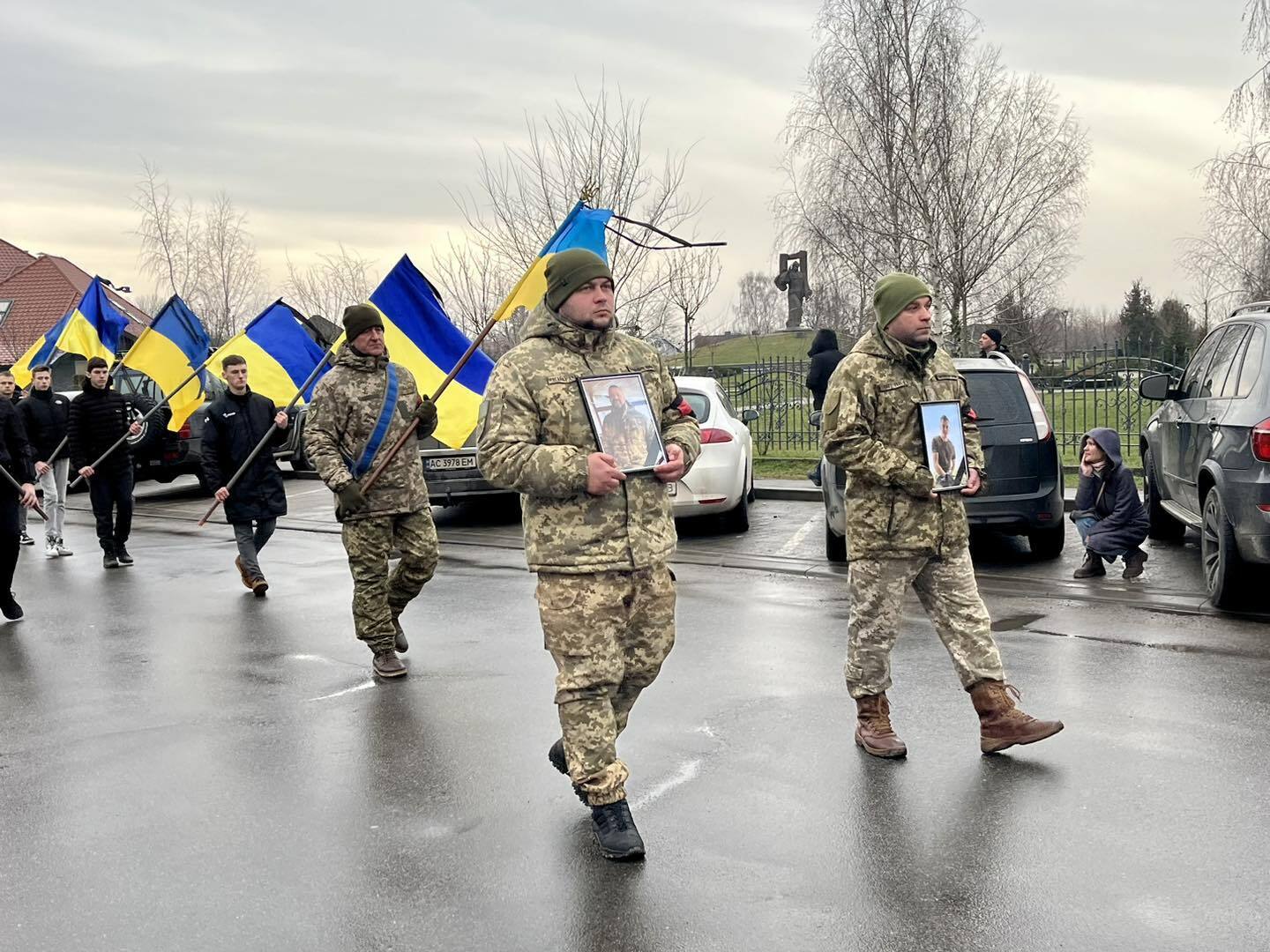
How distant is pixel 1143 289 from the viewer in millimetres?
71375

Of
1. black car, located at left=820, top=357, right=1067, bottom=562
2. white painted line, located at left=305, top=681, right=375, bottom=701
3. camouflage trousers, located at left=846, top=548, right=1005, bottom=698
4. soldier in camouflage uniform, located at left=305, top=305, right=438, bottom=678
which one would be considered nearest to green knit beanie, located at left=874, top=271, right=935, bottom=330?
camouflage trousers, located at left=846, top=548, right=1005, bottom=698

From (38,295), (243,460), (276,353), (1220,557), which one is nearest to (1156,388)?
(1220,557)

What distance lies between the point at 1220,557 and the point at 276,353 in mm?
6915

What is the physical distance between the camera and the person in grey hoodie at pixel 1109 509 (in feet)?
29.5

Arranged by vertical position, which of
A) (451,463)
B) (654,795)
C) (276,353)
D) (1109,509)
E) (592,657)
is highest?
(276,353)

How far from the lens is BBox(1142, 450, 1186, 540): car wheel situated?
1020 cm

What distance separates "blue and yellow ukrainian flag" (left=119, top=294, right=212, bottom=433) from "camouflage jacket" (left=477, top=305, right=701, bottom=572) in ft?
27.7

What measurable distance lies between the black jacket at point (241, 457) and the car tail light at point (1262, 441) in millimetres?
6624

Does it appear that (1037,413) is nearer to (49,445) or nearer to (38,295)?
(49,445)

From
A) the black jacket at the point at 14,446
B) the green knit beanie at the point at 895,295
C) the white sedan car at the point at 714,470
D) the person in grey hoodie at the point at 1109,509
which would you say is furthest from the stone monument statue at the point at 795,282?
the green knit beanie at the point at 895,295

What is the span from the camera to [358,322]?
267 inches

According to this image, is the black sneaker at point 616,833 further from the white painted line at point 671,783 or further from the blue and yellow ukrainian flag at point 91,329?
the blue and yellow ukrainian flag at point 91,329

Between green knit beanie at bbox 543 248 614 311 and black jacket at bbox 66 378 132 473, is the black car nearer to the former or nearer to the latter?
green knit beanie at bbox 543 248 614 311

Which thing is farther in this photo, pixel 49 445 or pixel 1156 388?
pixel 49 445
